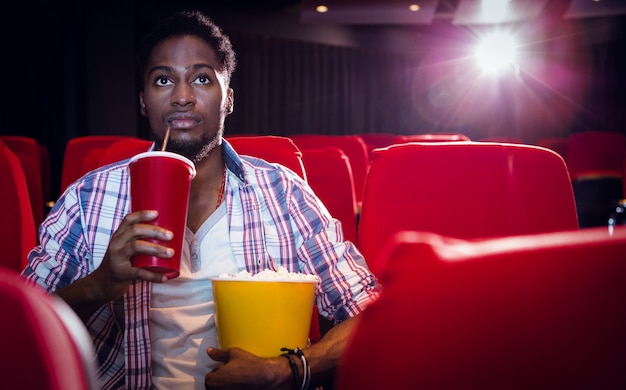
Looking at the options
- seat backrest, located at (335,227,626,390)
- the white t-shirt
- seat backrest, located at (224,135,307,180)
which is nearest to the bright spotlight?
seat backrest, located at (224,135,307,180)

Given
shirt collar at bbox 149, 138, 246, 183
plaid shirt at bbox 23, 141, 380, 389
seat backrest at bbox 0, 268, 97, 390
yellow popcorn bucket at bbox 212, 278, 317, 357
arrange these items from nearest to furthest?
seat backrest at bbox 0, 268, 97, 390, yellow popcorn bucket at bbox 212, 278, 317, 357, plaid shirt at bbox 23, 141, 380, 389, shirt collar at bbox 149, 138, 246, 183

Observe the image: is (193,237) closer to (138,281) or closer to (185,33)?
(138,281)

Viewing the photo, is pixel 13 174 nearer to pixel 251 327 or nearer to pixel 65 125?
pixel 251 327

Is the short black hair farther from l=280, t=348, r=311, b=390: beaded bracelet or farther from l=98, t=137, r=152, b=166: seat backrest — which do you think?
l=280, t=348, r=311, b=390: beaded bracelet

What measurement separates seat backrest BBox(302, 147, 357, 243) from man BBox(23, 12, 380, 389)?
92cm

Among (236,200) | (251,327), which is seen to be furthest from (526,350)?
(236,200)

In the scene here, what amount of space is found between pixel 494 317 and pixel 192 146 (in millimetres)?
1214

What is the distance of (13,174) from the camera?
157 cm

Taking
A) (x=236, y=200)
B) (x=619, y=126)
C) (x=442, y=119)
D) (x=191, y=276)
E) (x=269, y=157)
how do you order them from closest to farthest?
(x=191, y=276), (x=236, y=200), (x=269, y=157), (x=619, y=126), (x=442, y=119)

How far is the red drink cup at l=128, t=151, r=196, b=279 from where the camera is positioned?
1.07 metres

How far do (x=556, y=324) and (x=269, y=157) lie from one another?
57.1 inches

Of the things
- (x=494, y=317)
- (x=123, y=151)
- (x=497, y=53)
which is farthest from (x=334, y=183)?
(x=497, y=53)

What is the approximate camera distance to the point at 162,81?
5.25ft

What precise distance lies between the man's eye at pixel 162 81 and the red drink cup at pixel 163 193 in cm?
A: 52
